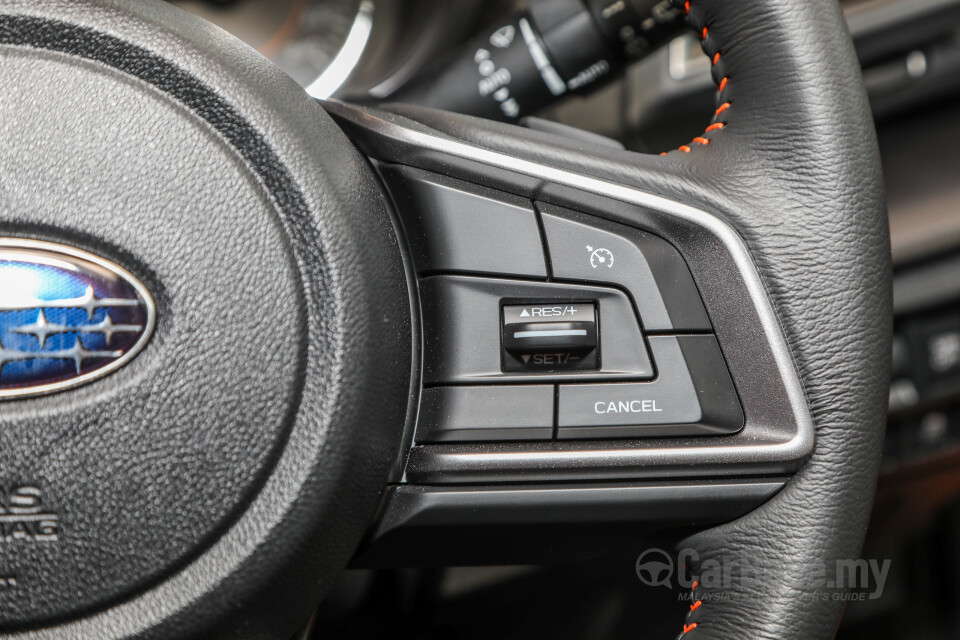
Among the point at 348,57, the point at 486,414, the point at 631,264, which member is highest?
the point at 348,57

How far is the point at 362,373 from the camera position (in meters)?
0.62

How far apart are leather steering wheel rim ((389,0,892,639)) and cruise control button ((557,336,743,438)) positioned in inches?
2.4

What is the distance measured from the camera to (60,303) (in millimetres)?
605

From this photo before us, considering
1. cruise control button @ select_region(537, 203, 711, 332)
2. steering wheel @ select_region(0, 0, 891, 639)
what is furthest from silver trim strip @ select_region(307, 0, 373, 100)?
cruise control button @ select_region(537, 203, 711, 332)

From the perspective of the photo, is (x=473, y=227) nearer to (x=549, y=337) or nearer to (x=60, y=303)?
(x=549, y=337)

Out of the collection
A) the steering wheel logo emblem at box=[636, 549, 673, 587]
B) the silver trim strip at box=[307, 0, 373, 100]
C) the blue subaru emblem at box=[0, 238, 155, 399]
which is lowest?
the steering wheel logo emblem at box=[636, 549, 673, 587]

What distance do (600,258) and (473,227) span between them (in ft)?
0.34

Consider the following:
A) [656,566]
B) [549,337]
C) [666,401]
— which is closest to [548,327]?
[549,337]

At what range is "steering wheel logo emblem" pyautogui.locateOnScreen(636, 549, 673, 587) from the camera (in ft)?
2.33

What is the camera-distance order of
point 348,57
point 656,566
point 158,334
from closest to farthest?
point 158,334 < point 656,566 < point 348,57

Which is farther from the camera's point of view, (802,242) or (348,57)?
(348,57)

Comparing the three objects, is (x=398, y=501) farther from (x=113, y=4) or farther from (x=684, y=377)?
(x=113, y=4)

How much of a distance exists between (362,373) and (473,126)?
229mm

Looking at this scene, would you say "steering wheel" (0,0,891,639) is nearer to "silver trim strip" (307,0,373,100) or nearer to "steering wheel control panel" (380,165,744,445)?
"steering wheel control panel" (380,165,744,445)
